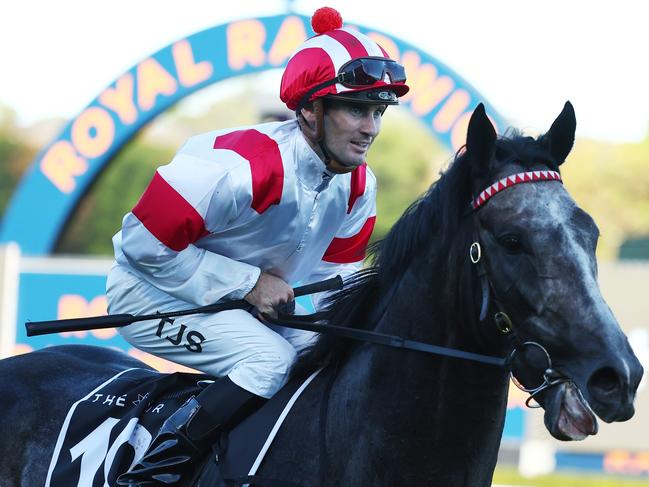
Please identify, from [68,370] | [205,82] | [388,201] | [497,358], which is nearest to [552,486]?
[205,82]

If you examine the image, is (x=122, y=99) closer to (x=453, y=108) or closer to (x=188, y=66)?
(x=188, y=66)

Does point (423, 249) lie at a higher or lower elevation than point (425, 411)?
higher

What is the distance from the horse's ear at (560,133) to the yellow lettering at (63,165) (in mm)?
9088

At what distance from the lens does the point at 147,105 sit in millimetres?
11578

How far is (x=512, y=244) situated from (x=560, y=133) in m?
0.47

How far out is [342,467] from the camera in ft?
10.2

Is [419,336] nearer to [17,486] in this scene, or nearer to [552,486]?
[17,486]

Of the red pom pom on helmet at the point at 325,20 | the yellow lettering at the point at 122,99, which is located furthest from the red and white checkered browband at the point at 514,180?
the yellow lettering at the point at 122,99

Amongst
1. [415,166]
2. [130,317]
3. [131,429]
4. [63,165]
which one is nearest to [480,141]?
[130,317]

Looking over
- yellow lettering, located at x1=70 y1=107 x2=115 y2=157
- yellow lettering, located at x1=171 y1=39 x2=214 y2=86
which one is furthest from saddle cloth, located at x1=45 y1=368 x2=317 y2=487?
yellow lettering, located at x1=70 y1=107 x2=115 y2=157

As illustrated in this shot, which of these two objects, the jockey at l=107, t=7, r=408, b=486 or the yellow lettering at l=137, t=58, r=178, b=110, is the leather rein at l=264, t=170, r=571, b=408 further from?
the yellow lettering at l=137, t=58, r=178, b=110

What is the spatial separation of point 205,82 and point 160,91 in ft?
1.65

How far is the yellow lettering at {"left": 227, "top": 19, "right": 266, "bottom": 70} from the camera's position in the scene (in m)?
11.3

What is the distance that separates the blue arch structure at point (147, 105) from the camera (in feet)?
36.6
